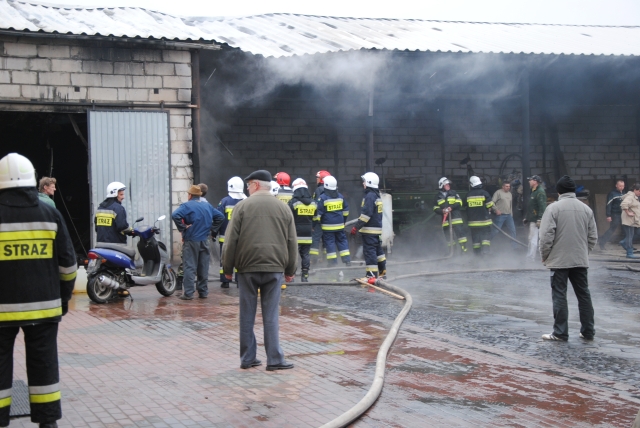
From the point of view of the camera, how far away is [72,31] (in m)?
13.5

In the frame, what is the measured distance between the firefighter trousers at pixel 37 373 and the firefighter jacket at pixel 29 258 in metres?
0.09

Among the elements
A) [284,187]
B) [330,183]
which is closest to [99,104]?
[284,187]

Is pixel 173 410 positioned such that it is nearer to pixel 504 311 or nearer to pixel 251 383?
pixel 251 383

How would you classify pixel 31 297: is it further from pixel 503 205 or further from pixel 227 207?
pixel 503 205

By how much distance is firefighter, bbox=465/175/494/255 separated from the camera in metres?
16.9

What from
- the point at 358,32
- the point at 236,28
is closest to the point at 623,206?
the point at 358,32

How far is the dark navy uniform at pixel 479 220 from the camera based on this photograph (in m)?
16.9

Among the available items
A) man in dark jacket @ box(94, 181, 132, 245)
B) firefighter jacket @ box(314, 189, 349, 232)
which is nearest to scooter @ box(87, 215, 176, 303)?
man in dark jacket @ box(94, 181, 132, 245)

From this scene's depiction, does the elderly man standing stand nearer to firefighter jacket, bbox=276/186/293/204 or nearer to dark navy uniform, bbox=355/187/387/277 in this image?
dark navy uniform, bbox=355/187/387/277

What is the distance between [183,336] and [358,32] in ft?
40.9

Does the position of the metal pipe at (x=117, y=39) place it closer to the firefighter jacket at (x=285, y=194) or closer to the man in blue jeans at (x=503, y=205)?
the firefighter jacket at (x=285, y=194)

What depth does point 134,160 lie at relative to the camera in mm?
14297

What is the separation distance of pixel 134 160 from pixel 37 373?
10037 millimetres

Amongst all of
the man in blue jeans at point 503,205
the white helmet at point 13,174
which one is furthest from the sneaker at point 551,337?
the man in blue jeans at point 503,205
